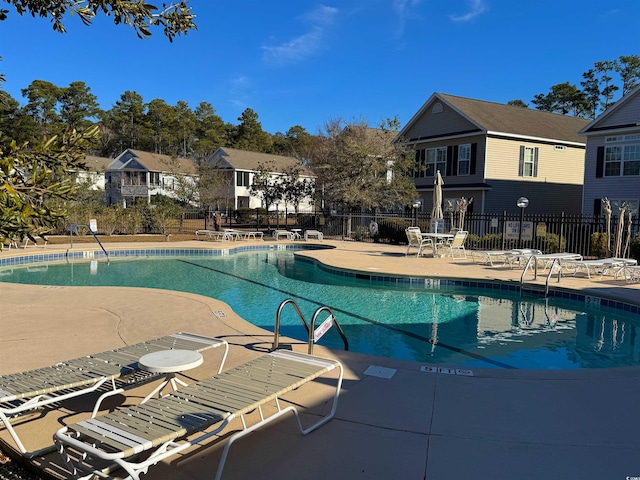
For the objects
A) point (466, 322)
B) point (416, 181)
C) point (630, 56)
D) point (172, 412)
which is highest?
point (630, 56)

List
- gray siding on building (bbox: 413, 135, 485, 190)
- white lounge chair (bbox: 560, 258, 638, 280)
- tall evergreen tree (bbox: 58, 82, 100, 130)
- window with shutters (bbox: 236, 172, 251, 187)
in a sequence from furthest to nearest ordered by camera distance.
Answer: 1. tall evergreen tree (bbox: 58, 82, 100, 130)
2. window with shutters (bbox: 236, 172, 251, 187)
3. gray siding on building (bbox: 413, 135, 485, 190)
4. white lounge chair (bbox: 560, 258, 638, 280)

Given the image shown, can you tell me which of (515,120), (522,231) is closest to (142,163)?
(515,120)

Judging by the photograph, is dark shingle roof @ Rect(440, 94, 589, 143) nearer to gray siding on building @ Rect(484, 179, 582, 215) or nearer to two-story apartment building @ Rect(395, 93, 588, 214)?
two-story apartment building @ Rect(395, 93, 588, 214)

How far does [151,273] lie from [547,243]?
13450 millimetres

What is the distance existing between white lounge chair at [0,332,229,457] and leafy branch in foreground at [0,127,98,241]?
1519 millimetres

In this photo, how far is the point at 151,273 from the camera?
1402cm

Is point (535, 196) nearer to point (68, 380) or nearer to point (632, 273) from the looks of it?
point (632, 273)

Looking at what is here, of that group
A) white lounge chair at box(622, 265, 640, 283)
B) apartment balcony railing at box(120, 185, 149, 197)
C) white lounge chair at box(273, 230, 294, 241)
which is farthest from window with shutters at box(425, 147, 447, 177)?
apartment balcony railing at box(120, 185, 149, 197)

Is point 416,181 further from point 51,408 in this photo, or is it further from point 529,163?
point 51,408

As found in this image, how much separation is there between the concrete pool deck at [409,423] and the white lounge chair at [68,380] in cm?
24

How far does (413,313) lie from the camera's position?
9.33 meters

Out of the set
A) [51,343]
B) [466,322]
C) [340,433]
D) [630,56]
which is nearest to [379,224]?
[466,322]

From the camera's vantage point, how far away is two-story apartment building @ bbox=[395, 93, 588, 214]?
23.9 metres

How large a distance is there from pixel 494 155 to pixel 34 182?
79.4 feet
